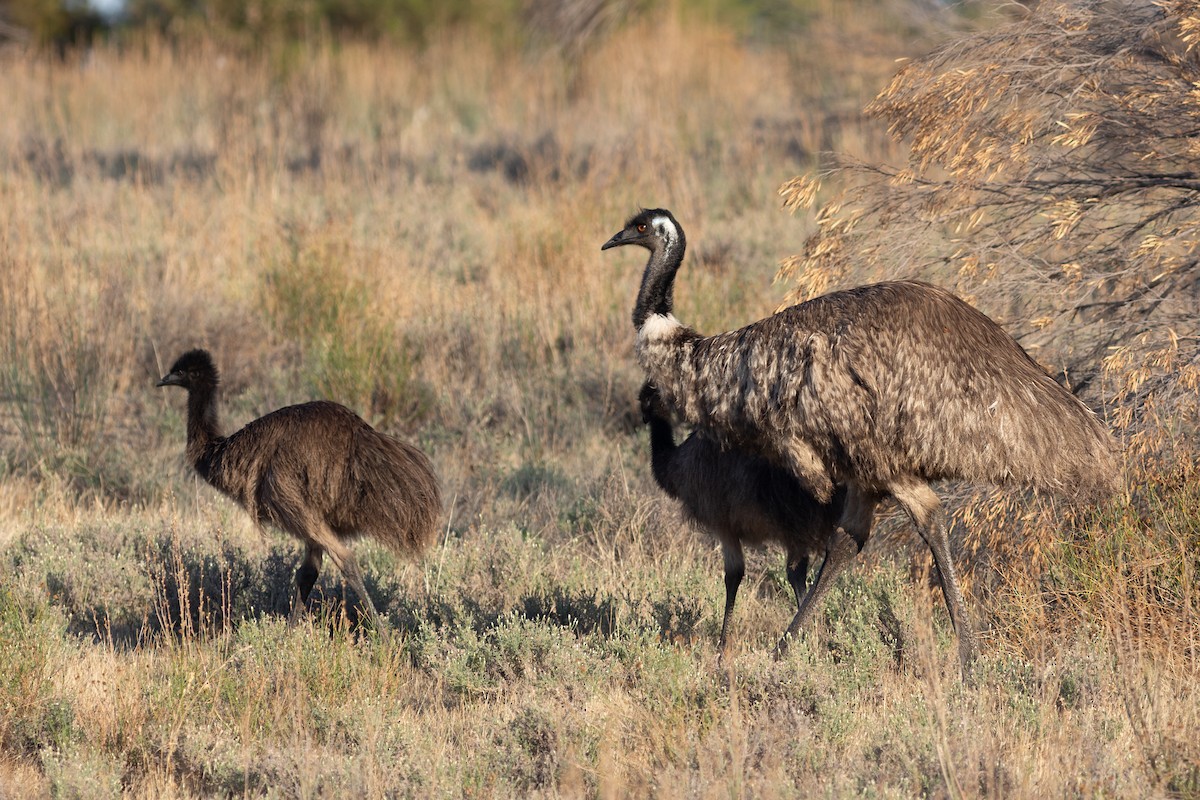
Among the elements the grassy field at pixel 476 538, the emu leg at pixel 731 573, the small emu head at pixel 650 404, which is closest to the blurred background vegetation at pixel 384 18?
the grassy field at pixel 476 538

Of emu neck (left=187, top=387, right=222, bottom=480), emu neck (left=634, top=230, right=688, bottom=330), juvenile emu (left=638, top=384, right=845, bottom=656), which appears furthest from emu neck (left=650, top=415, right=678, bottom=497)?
emu neck (left=187, top=387, right=222, bottom=480)

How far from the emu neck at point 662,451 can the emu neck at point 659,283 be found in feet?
2.55

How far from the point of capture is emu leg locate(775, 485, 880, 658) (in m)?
6.32

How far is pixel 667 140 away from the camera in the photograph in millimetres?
15148

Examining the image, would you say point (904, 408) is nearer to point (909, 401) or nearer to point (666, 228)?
point (909, 401)

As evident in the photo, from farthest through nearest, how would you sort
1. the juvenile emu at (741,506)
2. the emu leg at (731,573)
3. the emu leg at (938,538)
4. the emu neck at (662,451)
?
the emu neck at (662,451)
the emu leg at (731,573)
the juvenile emu at (741,506)
the emu leg at (938,538)

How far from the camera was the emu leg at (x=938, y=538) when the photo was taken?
19.9ft

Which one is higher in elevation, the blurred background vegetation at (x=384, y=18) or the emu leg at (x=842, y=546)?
the blurred background vegetation at (x=384, y=18)

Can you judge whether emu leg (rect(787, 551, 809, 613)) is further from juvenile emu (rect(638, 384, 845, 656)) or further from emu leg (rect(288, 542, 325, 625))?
emu leg (rect(288, 542, 325, 625))

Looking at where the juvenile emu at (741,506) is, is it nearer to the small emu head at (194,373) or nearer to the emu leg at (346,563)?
the emu leg at (346,563)

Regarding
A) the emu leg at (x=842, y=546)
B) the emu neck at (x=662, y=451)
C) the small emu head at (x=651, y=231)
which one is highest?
the small emu head at (x=651, y=231)

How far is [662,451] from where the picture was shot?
292 inches

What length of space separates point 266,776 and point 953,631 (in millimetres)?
3070

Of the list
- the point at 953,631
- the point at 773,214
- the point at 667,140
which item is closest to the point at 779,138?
the point at 667,140
